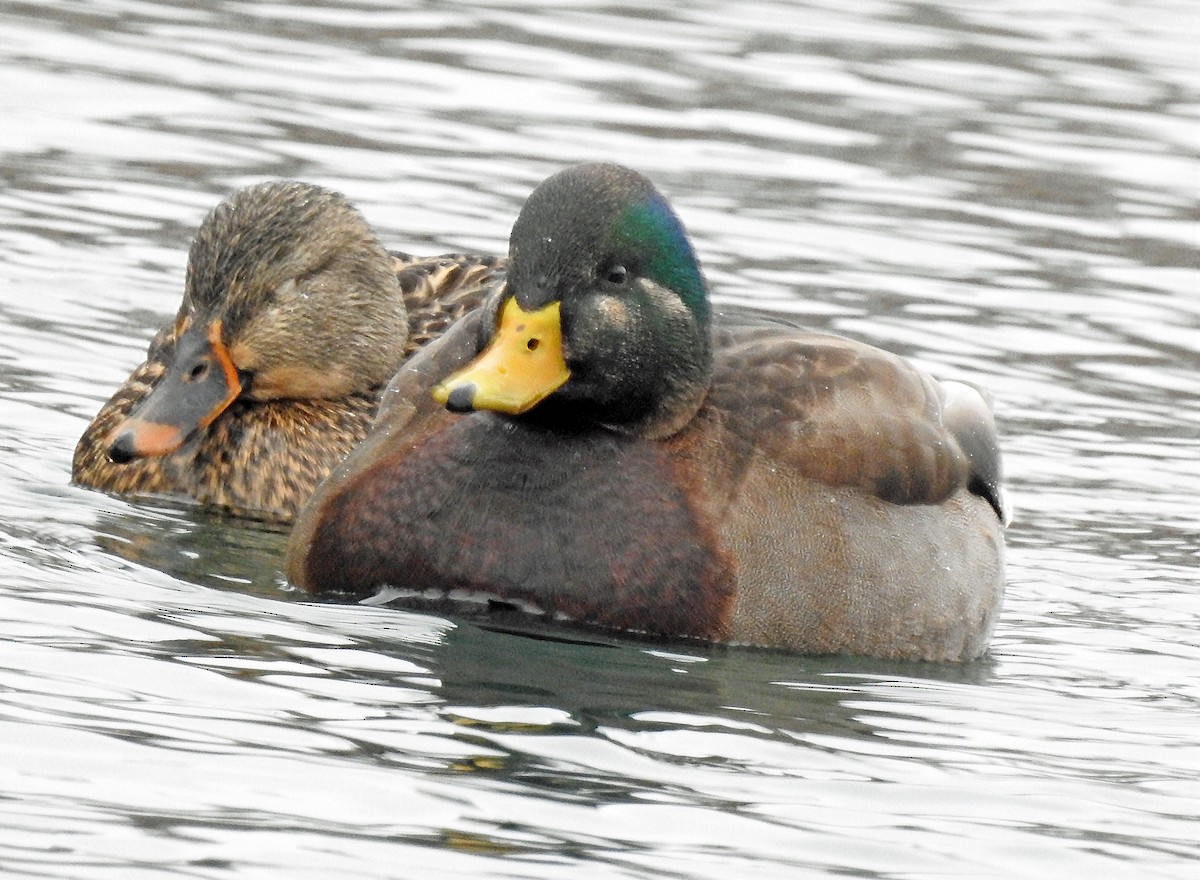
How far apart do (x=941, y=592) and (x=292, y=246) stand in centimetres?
287

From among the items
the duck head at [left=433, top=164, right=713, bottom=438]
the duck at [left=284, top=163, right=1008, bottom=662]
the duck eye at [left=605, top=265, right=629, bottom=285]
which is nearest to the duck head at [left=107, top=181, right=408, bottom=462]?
the duck at [left=284, top=163, right=1008, bottom=662]

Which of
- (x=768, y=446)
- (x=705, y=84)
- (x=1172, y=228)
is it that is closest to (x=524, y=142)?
(x=705, y=84)

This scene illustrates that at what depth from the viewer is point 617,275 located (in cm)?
767

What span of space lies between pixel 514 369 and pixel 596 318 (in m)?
0.31

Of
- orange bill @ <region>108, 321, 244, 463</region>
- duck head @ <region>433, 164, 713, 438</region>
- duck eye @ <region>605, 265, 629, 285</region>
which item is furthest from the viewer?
orange bill @ <region>108, 321, 244, 463</region>

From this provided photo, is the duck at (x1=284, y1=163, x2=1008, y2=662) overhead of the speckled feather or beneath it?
overhead

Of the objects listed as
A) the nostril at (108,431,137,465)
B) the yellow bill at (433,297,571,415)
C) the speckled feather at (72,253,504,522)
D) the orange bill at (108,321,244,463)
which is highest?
the yellow bill at (433,297,571,415)

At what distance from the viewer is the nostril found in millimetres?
8625

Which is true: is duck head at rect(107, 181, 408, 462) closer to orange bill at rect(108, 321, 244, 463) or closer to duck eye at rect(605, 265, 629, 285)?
orange bill at rect(108, 321, 244, 463)

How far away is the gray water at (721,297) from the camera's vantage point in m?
5.97

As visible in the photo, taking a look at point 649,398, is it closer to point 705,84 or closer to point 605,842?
point 605,842

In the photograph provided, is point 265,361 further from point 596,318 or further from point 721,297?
point 721,297

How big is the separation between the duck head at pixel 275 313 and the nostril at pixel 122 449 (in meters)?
0.05

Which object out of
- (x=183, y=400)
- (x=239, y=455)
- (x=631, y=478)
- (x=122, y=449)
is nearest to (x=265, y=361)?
(x=239, y=455)
